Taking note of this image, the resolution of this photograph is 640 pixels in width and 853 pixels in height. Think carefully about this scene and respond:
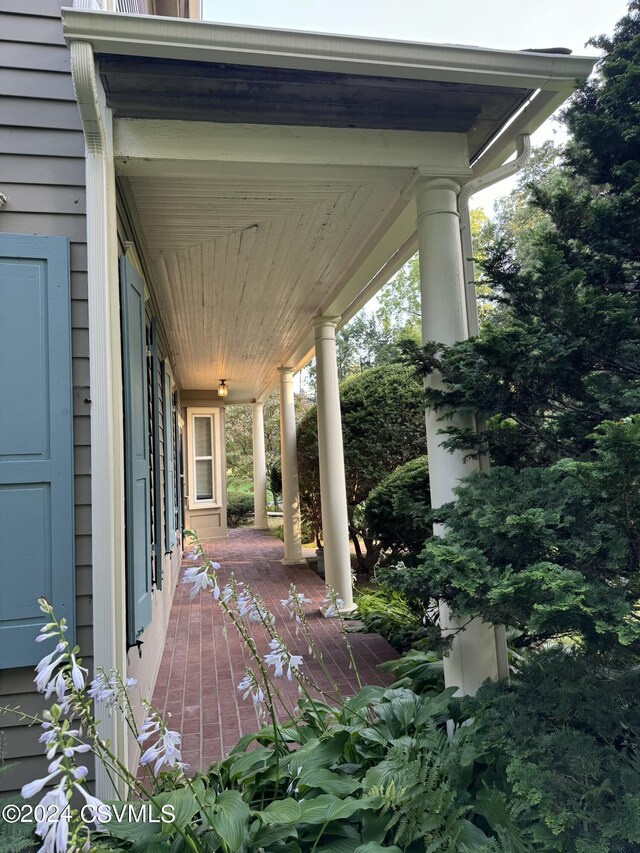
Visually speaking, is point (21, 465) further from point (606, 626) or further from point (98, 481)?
point (606, 626)

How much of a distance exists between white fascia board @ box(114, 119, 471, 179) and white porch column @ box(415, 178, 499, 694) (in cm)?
14

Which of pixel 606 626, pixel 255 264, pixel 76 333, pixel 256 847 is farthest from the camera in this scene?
pixel 255 264

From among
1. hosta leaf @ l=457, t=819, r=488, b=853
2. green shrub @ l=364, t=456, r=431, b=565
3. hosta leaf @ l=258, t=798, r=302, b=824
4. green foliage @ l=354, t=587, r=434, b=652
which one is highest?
green shrub @ l=364, t=456, r=431, b=565

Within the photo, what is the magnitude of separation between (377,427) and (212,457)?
16.1 ft

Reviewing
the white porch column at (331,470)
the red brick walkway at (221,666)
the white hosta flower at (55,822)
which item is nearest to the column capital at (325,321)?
the white porch column at (331,470)

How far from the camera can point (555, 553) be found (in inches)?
70.4

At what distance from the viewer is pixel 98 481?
2.09 m

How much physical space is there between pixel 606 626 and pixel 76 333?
7.25 ft

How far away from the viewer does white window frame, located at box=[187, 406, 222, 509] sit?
1008cm

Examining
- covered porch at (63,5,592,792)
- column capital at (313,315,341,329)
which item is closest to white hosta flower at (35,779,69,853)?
covered porch at (63,5,592,792)

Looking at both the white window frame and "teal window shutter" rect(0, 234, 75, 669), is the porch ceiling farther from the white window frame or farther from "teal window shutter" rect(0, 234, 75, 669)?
the white window frame

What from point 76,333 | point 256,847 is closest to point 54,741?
point 256,847

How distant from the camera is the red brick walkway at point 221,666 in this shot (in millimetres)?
2941

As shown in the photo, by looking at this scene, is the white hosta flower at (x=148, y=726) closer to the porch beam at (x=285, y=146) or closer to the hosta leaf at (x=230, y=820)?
the hosta leaf at (x=230, y=820)
